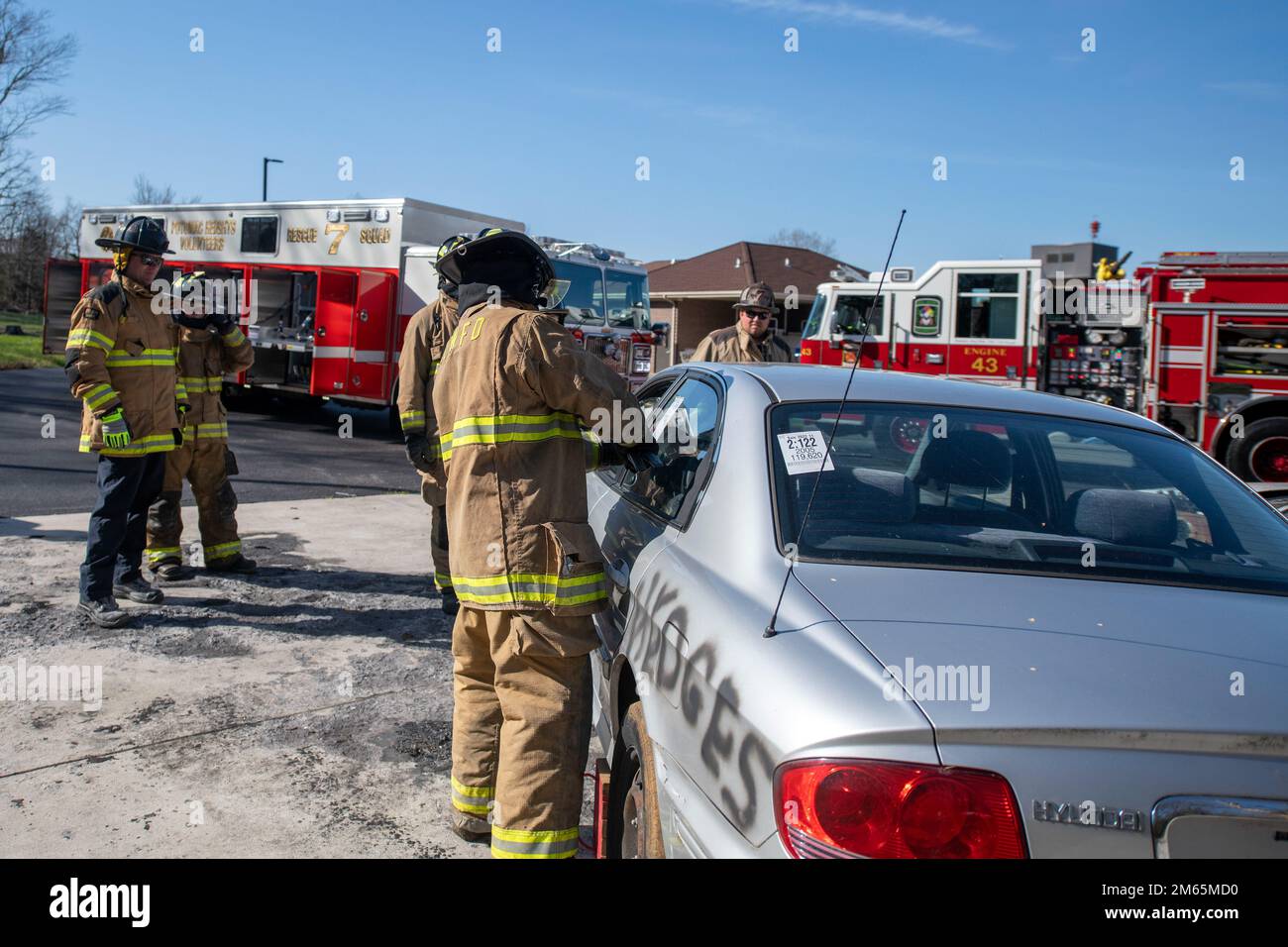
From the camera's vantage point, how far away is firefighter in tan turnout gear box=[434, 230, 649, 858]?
2.86m

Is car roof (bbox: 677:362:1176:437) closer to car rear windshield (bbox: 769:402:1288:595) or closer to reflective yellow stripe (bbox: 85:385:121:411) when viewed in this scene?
car rear windshield (bbox: 769:402:1288:595)

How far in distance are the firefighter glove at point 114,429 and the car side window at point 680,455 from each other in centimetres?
305

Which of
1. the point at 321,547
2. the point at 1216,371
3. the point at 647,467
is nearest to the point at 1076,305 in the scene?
the point at 1216,371

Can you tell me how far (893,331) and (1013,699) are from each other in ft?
42.8

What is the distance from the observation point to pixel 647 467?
3.37 metres

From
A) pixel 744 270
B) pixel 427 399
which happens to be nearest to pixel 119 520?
pixel 427 399

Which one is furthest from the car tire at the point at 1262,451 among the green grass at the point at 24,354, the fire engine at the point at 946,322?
the green grass at the point at 24,354

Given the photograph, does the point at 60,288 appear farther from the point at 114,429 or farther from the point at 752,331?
the point at 752,331

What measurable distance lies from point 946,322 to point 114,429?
11.1 m

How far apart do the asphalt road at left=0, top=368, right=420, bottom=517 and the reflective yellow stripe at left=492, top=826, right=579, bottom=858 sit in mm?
6293

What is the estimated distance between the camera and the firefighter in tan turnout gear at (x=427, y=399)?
525cm

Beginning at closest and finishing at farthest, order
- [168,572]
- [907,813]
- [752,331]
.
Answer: [907,813] < [168,572] < [752,331]

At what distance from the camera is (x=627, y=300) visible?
13.3m
